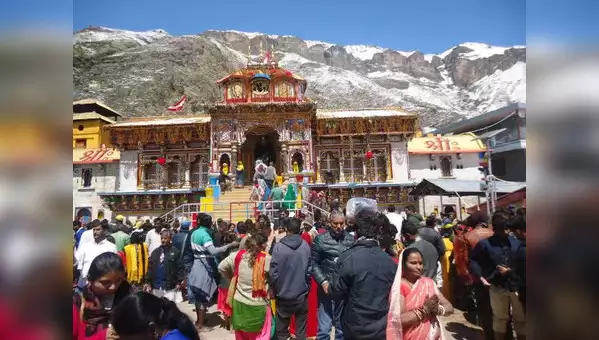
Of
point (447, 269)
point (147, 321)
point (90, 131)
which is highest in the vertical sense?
point (90, 131)

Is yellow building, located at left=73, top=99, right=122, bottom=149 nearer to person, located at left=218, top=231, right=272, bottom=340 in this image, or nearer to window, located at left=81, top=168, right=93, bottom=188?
window, located at left=81, top=168, right=93, bottom=188

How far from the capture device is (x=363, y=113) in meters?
25.1

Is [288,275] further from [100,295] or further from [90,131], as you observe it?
[90,131]

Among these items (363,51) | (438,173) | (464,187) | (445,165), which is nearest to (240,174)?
(438,173)

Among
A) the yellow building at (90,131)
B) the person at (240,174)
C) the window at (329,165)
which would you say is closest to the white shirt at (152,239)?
the person at (240,174)

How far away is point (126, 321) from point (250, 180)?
22568mm

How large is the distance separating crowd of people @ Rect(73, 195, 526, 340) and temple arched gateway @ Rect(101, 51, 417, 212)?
1533 centimetres

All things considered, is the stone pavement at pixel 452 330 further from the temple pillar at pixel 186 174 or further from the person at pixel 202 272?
the temple pillar at pixel 186 174

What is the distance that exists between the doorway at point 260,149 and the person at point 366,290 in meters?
20.7

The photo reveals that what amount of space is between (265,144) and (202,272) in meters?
20.3
